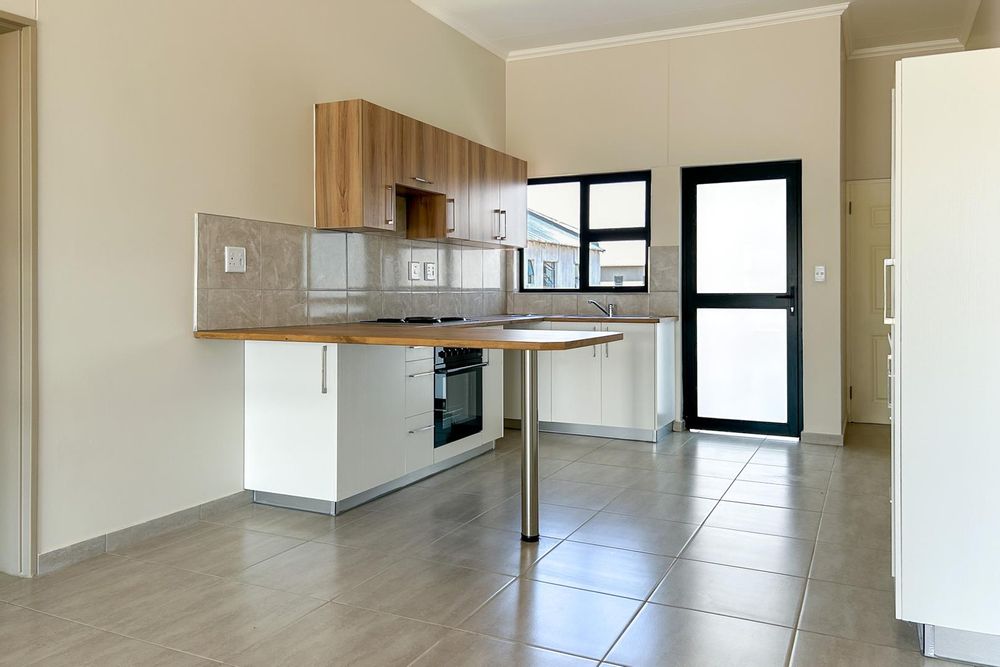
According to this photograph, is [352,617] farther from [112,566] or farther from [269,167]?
[269,167]

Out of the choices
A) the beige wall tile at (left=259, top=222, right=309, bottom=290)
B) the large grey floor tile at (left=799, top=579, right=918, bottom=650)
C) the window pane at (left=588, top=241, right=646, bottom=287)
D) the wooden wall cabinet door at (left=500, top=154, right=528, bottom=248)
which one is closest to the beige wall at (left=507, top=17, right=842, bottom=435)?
the window pane at (left=588, top=241, right=646, bottom=287)

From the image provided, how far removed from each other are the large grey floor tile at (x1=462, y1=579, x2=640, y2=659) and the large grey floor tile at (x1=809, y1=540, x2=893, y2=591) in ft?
2.58

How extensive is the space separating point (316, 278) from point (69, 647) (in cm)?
222

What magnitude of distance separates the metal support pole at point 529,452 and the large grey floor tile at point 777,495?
3.91 ft

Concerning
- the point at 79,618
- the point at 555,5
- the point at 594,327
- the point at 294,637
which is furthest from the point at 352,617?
the point at 555,5

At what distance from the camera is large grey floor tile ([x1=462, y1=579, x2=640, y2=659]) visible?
2.15 m

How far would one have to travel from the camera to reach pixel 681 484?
3.99 meters

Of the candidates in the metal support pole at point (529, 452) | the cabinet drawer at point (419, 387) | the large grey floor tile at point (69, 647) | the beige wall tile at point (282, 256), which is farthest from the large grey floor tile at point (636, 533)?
the beige wall tile at point (282, 256)

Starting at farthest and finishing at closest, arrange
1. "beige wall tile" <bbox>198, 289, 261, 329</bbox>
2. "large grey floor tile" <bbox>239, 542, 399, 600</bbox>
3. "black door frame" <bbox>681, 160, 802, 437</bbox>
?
"black door frame" <bbox>681, 160, 802, 437</bbox>, "beige wall tile" <bbox>198, 289, 261, 329</bbox>, "large grey floor tile" <bbox>239, 542, 399, 600</bbox>

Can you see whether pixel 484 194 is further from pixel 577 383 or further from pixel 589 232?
pixel 577 383

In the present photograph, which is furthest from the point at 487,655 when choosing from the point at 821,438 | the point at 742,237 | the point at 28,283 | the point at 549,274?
the point at 549,274

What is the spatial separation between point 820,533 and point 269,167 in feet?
9.84

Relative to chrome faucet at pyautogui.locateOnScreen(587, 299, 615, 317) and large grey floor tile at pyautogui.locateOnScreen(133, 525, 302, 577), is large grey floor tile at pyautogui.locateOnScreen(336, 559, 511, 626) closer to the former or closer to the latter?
large grey floor tile at pyautogui.locateOnScreen(133, 525, 302, 577)

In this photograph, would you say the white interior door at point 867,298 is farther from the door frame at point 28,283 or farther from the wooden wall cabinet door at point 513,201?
the door frame at point 28,283
